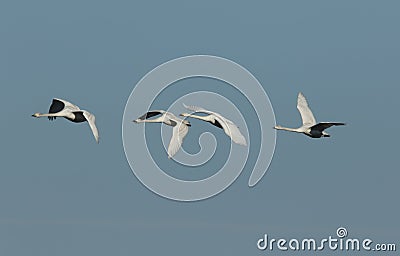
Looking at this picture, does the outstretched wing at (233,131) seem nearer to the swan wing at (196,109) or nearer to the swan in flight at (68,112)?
the swan wing at (196,109)

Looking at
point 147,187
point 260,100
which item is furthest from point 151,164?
point 260,100

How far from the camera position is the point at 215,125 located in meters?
79.1

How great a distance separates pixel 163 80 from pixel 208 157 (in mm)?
6256

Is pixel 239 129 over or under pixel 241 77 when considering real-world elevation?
under

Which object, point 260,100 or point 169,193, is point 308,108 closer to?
point 260,100

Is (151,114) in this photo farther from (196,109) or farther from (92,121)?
(92,121)

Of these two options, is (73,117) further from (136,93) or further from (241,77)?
(241,77)

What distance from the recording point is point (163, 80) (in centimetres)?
7956

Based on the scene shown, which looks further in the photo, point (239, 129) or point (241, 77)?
point (241, 77)

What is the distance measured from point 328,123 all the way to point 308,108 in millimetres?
3856

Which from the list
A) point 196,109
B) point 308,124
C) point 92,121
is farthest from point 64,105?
point 308,124

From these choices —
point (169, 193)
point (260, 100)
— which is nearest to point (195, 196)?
point (169, 193)

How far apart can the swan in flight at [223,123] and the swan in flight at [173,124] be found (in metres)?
0.76

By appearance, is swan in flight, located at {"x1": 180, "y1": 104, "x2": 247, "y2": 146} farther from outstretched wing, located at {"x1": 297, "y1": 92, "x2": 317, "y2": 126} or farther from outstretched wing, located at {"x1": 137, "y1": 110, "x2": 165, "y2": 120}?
outstretched wing, located at {"x1": 297, "y1": 92, "x2": 317, "y2": 126}
